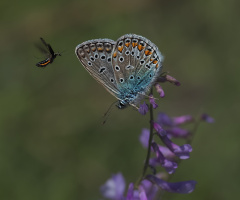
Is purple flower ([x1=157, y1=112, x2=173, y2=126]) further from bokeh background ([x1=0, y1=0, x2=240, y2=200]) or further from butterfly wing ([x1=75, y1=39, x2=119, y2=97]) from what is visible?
bokeh background ([x1=0, y1=0, x2=240, y2=200])

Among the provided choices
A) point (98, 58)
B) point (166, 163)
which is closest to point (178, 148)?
point (166, 163)

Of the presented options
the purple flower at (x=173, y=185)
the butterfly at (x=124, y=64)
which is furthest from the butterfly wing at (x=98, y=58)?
the purple flower at (x=173, y=185)

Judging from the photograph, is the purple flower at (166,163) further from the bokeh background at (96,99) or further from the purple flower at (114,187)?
the bokeh background at (96,99)

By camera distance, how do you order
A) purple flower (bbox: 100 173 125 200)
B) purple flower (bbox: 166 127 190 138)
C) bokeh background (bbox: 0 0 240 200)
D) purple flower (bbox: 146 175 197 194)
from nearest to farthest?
purple flower (bbox: 146 175 197 194) → purple flower (bbox: 100 173 125 200) → purple flower (bbox: 166 127 190 138) → bokeh background (bbox: 0 0 240 200)

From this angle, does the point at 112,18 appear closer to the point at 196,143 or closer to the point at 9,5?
the point at 9,5

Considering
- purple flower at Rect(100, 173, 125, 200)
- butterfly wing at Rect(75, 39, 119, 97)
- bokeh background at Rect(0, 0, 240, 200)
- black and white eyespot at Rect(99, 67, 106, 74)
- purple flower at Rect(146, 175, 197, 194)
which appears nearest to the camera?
purple flower at Rect(146, 175, 197, 194)

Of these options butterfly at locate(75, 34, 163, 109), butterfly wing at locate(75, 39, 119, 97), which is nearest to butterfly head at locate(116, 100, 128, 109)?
butterfly at locate(75, 34, 163, 109)

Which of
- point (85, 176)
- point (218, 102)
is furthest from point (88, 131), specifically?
point (218, 102)
